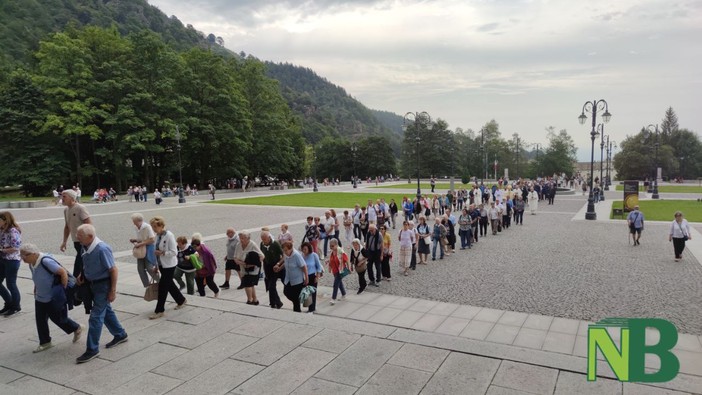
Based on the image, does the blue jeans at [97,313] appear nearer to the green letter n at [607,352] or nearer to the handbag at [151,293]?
the handbag at [151,293]

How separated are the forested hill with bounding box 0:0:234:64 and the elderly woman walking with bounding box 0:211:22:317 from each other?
52438 millimetres

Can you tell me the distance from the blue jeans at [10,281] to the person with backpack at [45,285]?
196 cm

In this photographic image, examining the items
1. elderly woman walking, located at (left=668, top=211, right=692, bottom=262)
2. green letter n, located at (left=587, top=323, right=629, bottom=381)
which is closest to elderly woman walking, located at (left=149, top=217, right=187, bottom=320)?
green letter n, located at (left=587, top=323, right=629, bottom=381)

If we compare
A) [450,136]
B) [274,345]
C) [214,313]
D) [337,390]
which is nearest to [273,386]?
[337,390]

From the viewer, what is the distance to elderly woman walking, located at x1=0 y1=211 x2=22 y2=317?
23.0ft

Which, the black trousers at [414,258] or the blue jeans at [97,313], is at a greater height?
the blue jeans at [97,313]

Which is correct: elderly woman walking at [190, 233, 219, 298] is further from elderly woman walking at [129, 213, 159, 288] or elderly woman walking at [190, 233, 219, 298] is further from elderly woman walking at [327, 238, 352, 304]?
elderly woman walking at [327, 238, 352, 304]

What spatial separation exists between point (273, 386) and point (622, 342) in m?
4.13

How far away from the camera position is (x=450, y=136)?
313ft

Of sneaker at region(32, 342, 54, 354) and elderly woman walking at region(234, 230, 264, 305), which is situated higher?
elderly woman walking at region(234, 230, 264, 305)

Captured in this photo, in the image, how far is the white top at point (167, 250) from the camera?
7.20 meters

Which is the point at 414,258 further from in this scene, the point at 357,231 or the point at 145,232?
the point at 145,232

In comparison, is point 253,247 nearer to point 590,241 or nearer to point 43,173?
point 590,241

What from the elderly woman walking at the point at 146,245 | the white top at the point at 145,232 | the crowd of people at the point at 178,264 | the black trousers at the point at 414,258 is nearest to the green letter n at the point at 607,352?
the crowd of people at the point at 178,264
